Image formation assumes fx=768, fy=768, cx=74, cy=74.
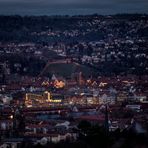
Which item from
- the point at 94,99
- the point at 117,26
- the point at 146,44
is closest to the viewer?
the point at 94,99

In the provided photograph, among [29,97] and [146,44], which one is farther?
[146,44]

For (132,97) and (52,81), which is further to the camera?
(52,81)

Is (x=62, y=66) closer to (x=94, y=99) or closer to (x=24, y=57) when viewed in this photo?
(x=24, y=57)

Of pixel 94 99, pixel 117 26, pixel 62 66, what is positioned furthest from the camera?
pixel 117 26

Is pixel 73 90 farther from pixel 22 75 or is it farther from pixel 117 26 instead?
pixel 117 26

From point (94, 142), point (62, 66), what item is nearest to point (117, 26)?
point (62, 66)

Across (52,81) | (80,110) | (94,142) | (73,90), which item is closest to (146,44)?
(52,81)

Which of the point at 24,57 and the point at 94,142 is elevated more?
the point at 94,142

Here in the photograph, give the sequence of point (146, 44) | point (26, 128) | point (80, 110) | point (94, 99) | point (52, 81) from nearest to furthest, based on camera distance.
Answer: point (26, 128)
point (80, 110)
point (94, 99)
point (52, 81)
point (146, 44)

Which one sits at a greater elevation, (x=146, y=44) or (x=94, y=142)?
(x=94, y=142)
